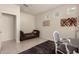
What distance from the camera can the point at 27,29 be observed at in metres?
2.60

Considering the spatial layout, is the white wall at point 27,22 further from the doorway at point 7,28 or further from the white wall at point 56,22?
the doorway at point 7,28

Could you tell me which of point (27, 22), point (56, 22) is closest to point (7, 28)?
point (27, 22)

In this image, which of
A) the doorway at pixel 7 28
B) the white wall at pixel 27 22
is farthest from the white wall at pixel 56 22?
the doorway at pixel 7 28

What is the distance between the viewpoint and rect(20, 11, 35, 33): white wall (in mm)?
2529

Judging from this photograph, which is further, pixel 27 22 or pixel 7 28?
pixel 7 28

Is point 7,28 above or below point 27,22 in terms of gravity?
below

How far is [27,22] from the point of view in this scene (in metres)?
2.62

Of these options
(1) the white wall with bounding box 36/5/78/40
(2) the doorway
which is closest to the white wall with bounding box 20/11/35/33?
(1) the white wall with bounding box 36/5/78/40

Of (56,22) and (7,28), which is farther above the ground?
(56,22)

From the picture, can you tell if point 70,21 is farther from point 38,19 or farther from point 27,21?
point 27,21

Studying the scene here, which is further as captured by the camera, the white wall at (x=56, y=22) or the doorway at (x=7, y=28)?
the doorway at (x=7, y=28)

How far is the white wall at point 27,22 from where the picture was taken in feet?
8.30

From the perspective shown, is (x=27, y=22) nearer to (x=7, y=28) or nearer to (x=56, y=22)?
(x=56, y=22)
